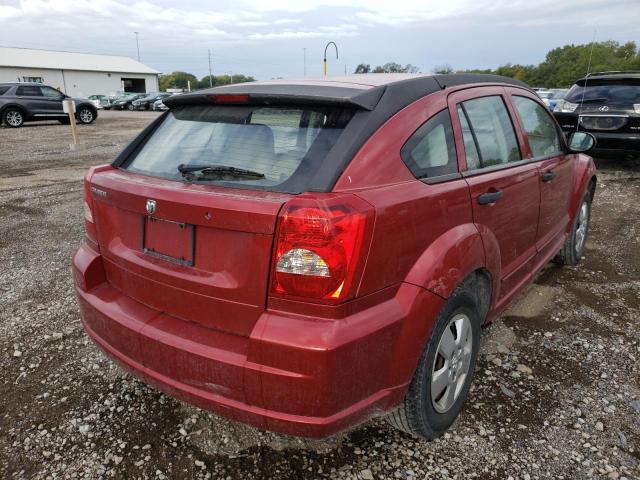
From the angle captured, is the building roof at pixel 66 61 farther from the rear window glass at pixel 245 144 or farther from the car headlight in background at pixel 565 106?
the rear window glass at pixel 245 144

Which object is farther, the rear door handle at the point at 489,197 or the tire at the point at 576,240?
the tire at the point at 576,240

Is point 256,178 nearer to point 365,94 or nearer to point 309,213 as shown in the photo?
point 309,213

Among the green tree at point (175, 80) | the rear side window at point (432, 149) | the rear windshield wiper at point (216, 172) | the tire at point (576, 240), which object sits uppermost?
the green tree at point (175, 80)

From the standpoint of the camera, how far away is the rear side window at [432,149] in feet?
6.88

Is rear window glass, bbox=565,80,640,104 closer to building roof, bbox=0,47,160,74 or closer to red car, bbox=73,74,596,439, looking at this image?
red car, bbox=73,74,596,439

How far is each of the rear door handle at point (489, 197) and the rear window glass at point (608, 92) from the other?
7727mm

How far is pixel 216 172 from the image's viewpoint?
2068 millimetres

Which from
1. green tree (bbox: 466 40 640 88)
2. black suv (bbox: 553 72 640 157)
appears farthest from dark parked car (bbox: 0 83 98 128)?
green tree (bbox: 466 40 640 88)

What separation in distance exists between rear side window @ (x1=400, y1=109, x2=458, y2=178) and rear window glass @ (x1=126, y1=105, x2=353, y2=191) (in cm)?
32

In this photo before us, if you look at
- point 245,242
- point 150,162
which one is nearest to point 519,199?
point 245,242

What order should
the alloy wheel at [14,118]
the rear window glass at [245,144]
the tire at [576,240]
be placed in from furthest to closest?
the alloy wheel at [14,118], the tire at [576,240], the rear window glass at [245,144]

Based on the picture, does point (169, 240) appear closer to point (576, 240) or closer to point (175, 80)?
point (576, 240)

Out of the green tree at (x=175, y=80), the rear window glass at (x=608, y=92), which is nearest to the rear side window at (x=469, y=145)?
the rear window glass at (x=608, y=92)

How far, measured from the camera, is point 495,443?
7.87 ft
